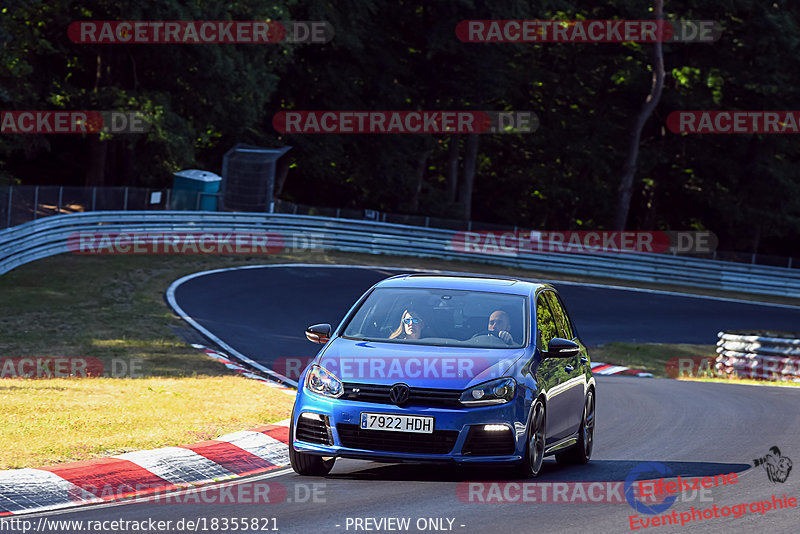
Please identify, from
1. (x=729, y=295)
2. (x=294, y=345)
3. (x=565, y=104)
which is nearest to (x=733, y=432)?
(x=294, y=345)

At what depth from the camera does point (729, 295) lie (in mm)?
44156

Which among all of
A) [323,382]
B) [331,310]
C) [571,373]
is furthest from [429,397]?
[331,310]

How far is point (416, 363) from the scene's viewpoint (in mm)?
9070

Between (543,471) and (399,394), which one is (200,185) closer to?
(543,471)

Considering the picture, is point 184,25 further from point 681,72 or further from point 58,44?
point 681,72

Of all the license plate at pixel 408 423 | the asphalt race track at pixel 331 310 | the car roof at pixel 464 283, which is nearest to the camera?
the license plate at pixel 408 423

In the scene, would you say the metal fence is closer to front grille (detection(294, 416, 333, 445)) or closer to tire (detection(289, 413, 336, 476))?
tire (detection(289, 413, 336, 476))

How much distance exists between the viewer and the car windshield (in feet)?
32.2

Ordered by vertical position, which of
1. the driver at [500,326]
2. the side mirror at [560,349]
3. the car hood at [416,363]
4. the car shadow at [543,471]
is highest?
the driver at [500,326]

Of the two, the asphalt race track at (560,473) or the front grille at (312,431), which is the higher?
the front grille at (312,431)

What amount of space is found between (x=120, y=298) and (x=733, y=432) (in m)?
15.1

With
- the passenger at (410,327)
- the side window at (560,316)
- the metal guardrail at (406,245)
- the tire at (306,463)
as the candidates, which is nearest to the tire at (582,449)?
the side window at (560,316)

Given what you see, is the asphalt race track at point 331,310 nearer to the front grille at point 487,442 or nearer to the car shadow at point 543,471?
the car shadow at point 543,471

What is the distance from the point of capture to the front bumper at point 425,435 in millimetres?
8758
